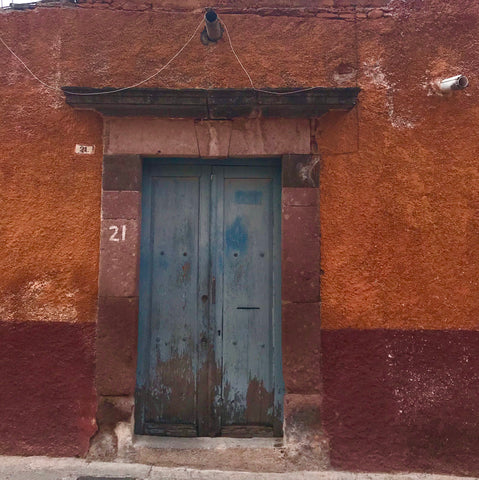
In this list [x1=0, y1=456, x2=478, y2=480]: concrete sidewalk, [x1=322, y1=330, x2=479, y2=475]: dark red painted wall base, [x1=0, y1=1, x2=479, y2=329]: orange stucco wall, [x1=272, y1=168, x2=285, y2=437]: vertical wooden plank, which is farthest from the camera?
[x1=272, y1=168, x2=285, y2=437]: vertical wooden plank

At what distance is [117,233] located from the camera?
3.22m

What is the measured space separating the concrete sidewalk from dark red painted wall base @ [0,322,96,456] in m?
0.08

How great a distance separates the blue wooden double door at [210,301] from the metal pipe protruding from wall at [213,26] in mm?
1009

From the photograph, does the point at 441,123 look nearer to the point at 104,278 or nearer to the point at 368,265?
the point at 368,265

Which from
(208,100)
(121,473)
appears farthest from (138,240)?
(121,473)

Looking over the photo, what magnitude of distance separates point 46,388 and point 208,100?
2.52 m

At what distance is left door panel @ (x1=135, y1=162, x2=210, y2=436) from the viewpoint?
3.35 m

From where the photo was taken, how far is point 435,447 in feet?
10.0

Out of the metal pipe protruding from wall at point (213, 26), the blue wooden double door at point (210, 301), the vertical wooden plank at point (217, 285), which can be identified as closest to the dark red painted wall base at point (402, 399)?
the blue wooden double door at point (210, 301)

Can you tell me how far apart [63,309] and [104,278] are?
41 centimetres

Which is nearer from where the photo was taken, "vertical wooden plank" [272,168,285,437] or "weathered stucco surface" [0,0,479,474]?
"weathered stucco surface" [0,0,479,474]

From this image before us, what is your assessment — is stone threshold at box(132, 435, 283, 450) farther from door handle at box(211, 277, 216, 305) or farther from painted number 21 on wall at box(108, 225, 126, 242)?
painted number 21 on wall at box(108, 225, 126, 242)

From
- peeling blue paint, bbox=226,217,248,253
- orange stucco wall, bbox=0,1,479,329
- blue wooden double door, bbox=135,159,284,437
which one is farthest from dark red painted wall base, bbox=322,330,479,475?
peeling blue paint, bbox=226,217,248,253

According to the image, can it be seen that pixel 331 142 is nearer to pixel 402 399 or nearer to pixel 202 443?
pixel 402 399
